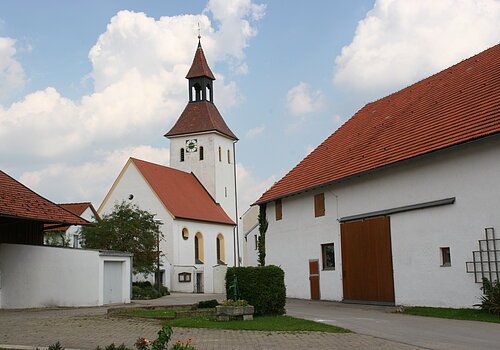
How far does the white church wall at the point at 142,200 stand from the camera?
1916 inches

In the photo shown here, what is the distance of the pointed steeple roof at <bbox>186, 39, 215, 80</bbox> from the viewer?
62875 mm

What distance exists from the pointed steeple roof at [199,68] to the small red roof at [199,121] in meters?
2.80

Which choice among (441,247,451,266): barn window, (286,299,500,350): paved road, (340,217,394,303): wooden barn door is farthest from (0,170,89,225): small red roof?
(441,247,451,266): barn window

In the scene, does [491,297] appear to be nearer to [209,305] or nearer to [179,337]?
[209,305]

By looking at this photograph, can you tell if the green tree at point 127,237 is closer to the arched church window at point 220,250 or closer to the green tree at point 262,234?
the green tree at point 262,234

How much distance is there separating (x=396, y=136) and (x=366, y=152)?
169cm

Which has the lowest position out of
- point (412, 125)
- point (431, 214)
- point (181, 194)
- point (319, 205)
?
point (431, 214)

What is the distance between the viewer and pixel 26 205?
2595 centimetres

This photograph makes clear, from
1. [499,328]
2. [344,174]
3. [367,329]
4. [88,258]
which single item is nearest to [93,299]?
[88,258]

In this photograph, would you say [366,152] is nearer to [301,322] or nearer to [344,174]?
[344,174]

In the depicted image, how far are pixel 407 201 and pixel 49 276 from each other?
16355 millimetres

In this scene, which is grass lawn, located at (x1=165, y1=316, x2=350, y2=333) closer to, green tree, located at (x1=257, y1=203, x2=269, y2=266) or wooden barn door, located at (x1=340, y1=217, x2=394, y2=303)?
wooden barn door, located at (x1=340, y1=217, x2=394, y2=303)

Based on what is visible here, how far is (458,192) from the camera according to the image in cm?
1942

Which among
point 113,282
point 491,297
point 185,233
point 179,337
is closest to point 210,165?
point 185,233
